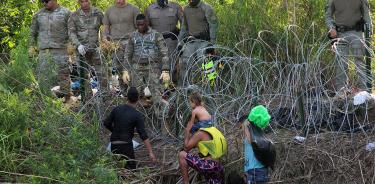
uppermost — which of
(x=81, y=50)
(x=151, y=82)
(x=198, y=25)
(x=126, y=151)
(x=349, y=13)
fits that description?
(x=349, y=13)

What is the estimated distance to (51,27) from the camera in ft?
35.3

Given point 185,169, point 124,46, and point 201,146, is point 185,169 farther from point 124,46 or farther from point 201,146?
point 124,46

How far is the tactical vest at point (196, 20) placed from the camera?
1085 centimetres

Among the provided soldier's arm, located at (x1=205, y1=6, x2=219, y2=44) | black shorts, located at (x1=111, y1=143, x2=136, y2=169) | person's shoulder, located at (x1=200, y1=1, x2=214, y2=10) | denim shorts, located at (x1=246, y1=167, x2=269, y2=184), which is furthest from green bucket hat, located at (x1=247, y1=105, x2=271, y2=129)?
person's shoulder, located at (x1=200, y1=1, x2=214, y2=10)

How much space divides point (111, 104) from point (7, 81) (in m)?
1.44

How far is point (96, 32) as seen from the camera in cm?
1095

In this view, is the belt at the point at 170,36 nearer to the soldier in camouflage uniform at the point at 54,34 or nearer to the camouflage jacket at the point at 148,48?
the camouflage jacket at the point at 148,48

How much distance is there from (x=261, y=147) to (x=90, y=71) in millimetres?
3656

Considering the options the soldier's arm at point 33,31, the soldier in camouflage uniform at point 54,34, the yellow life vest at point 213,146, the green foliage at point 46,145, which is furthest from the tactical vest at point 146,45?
the yellow life vest at point 213,146

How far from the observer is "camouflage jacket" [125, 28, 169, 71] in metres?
9.95

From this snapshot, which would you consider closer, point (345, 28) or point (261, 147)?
point (261, 147)

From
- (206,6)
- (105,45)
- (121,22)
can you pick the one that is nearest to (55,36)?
(105,45)

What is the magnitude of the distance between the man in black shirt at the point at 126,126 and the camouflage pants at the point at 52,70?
48.4 inches

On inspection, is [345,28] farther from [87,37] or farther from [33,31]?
[33,31]
